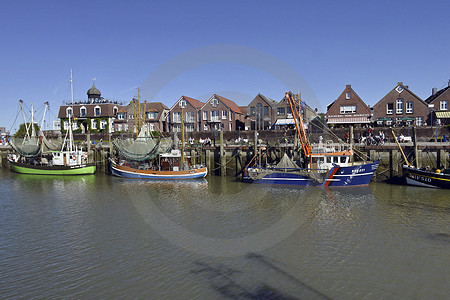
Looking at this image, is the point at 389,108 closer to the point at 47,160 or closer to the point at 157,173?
the point at 157,173

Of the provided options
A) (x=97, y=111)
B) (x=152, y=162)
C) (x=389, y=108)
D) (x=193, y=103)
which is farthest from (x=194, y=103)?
(x=389, y=108)

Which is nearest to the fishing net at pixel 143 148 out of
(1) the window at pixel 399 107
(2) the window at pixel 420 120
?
(1) the window at pixel 399 107

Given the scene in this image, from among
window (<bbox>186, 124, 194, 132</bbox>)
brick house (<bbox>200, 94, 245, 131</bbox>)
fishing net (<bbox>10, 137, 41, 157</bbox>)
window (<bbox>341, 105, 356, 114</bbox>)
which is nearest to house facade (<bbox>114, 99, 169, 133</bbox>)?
window (<bbox>186, 124, 194, 132</bbox>)

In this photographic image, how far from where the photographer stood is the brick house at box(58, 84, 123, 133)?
85419mm

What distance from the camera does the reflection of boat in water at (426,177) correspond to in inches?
1300

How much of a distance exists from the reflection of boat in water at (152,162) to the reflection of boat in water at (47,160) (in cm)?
594

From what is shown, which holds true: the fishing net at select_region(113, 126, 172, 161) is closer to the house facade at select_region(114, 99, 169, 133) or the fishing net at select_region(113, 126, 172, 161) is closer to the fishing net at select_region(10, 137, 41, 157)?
the fishing net at select_region(10, 137, 41, 157)

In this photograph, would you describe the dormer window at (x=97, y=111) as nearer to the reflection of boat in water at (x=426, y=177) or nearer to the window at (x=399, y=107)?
the window at (x=399, y=107)

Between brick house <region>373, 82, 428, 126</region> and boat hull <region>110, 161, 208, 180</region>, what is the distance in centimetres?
3935

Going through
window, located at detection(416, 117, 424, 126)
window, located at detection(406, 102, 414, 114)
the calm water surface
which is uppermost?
window, located at detection(406, 102, 414, 114)

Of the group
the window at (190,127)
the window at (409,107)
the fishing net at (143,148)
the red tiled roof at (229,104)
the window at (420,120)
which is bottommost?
the fishing net at (143,148)

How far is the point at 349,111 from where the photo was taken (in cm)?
6581

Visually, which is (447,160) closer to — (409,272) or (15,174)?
(409,272)

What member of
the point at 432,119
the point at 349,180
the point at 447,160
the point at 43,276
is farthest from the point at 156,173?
the point at 432,119
